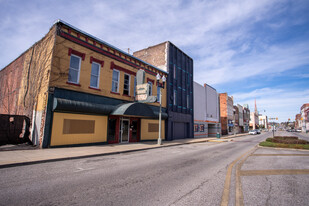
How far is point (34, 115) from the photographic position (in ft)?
40.6

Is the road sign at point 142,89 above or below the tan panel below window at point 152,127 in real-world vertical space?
above

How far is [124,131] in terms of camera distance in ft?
53.7

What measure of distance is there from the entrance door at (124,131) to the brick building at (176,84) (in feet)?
21.5

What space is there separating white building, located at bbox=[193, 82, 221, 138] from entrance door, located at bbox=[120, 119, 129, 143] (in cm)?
1561

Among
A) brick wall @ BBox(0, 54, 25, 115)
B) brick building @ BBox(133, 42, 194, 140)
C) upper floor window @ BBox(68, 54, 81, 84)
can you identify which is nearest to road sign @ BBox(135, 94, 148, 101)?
upper floor window @ BBox(68, 54, 81, 84)

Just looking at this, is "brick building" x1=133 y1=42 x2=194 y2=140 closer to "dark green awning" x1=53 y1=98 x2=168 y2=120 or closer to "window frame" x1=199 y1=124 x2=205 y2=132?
"window frame" x1=199 y1=124 x2=205 y2=132

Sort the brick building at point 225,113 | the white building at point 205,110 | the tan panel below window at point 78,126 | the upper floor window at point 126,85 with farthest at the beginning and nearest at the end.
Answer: the brick building at point 225,113
the white building at point 205,110
the upper floor window at point 126,85
the tan panel below window at point 78,126

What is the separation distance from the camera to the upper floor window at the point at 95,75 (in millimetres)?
13817

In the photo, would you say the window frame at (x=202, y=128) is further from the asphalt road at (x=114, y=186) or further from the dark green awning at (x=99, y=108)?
the asphalt road at (x=114, y=186)

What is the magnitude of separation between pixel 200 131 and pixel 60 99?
974 inches

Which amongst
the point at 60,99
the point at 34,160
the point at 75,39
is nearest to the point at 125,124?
the point at 60,99

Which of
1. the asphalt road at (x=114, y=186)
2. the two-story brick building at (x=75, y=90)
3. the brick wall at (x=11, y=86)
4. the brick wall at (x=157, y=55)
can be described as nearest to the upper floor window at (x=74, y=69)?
the two-story brick building at (x=75, y=90)

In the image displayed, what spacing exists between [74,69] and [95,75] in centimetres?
176

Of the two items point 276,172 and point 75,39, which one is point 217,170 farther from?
point 75,39
